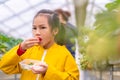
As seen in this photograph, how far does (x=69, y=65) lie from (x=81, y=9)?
710 millimetres

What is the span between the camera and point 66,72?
0.98m

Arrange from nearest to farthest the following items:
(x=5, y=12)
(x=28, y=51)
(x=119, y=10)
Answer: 1. (x=119, y=10)
2. (x=28, y=51)
3. (x=5, y=12)

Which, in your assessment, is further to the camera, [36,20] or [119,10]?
[36,20]

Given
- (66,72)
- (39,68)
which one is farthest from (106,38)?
(66,72)

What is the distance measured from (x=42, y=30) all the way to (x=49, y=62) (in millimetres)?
159

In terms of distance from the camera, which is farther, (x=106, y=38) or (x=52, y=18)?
(x=52, y=18)

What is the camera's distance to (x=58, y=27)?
37.5 inches

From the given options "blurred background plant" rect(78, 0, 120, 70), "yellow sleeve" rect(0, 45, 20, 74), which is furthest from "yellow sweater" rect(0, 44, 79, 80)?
"blurred background plant" rect(78, 0, 120, 70)

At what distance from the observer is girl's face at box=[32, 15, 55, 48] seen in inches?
35.4

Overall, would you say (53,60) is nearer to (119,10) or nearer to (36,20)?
(36,20)

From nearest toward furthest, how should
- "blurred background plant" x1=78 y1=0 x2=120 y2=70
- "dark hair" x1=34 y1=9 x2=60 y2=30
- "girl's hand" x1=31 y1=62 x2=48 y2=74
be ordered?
"blurred background plant" x1=78 y1=0 x2=120 y2=70 → "girl's hand" x1=31 y1=62 x2=48 y2=74 → "dark hair" x1=34 y1=9 x2=60 y2=30

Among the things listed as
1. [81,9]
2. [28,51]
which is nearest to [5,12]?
[28,51]

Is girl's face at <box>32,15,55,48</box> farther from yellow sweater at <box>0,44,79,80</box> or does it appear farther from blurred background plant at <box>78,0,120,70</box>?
blurred background plant at <box>78,0,120,70</box>

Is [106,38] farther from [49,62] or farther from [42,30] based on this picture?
[49,62]
